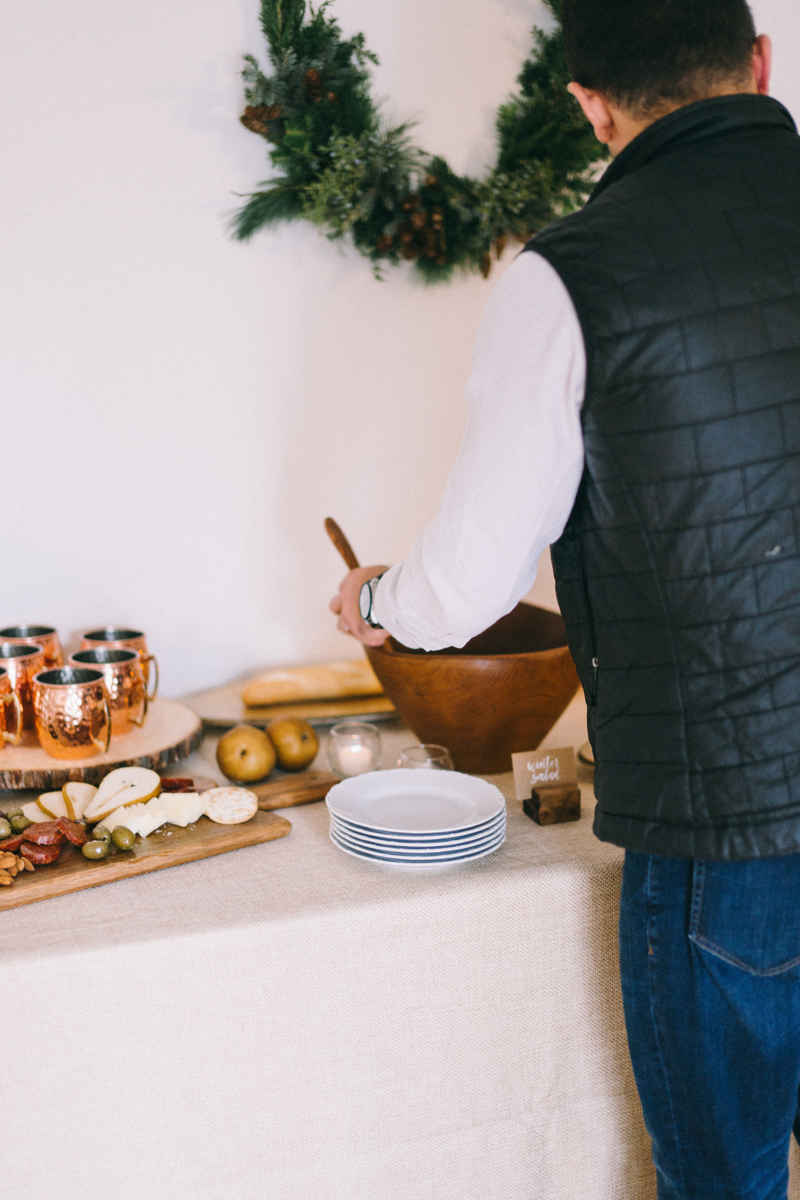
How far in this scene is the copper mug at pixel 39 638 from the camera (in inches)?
51.7

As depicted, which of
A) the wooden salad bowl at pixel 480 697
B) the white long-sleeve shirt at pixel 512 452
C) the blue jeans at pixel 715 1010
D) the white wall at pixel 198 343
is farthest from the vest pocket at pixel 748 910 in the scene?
the white wall at pixel 198 343

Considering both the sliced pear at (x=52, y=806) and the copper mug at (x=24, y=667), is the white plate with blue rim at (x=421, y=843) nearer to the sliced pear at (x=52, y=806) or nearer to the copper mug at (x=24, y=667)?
the sliced pear at (x=52, y=806)

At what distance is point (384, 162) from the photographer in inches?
59.3

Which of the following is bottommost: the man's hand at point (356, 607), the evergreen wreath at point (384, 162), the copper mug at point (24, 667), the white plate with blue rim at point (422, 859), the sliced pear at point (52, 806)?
the white plate with blue rim at point (422, 859)

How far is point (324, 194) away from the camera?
57.9 inches

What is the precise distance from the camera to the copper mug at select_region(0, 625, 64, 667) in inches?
51.7

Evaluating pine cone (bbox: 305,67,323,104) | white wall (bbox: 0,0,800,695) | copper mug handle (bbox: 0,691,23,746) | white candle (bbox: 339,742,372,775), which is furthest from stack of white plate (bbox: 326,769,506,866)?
pine cone (bbox: 305,67,323,104)

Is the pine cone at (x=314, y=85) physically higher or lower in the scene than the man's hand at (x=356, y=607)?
higher

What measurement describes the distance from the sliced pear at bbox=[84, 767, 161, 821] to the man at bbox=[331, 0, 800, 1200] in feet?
1.51

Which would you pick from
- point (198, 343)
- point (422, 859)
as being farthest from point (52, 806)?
point (198, 343)

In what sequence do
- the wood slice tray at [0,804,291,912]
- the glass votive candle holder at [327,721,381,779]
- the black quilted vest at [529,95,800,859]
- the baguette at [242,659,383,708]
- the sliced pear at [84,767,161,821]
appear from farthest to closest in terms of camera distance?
1. the baguette at [242,659,383,708]
2. the glass votive candle holder at [327,721,381,779]
3. the sliced pear at [84,767,161,821]
4. the wood slice tray at [0,804,291,912]
5. the black quilted vest at [529,95,800,859]

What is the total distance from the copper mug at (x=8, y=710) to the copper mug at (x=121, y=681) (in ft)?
0.28

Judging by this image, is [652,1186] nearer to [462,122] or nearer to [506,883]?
[506,883]

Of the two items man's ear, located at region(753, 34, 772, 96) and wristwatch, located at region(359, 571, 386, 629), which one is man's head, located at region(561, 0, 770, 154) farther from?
wristwatch, located at region(359, 571, 386, 629)
